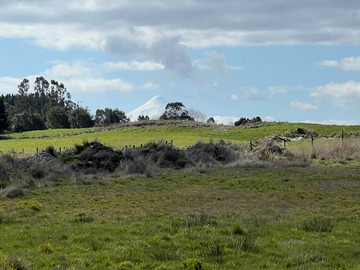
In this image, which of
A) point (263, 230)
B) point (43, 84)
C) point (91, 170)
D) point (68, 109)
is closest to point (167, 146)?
point (91, 170)

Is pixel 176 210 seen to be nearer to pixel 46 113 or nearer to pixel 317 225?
pixel 317 225

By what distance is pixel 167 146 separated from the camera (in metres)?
39.0

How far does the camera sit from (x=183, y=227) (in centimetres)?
1295

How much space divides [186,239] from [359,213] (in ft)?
24.1

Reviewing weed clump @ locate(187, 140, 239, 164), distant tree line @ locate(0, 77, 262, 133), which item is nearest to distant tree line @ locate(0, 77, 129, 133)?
distant tree line @ locate(0, 77, 262, 133)

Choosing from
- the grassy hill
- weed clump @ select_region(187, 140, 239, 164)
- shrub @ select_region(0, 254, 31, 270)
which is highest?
the grassy hill

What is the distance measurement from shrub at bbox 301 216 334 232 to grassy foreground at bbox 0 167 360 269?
3cm

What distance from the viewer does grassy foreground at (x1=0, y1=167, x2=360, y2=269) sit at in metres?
9.86

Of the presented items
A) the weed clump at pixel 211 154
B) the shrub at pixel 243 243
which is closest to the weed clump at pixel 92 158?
the weed clump at pixel 211 154

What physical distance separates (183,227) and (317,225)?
11.5 ft

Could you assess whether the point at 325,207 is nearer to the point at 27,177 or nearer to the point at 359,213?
the point at 359,213

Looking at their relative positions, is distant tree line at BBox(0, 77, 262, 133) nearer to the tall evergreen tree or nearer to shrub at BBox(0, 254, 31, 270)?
the tall evergreen tree

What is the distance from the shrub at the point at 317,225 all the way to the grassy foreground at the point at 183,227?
0.11ft

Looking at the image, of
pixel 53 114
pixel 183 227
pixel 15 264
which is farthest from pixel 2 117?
pixel 15 264
